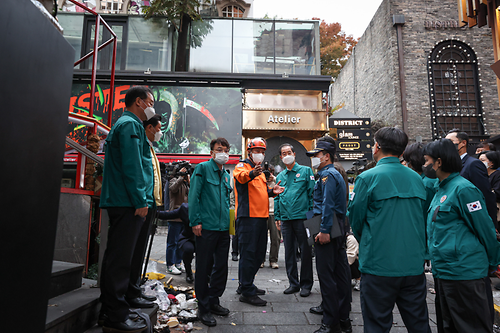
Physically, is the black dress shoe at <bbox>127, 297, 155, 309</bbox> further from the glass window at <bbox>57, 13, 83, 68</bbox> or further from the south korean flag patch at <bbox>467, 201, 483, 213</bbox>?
the glass window at <bbox>57, 13, 83, 68</bbox>

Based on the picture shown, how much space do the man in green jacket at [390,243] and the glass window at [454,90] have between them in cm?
1633

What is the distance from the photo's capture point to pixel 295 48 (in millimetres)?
14172

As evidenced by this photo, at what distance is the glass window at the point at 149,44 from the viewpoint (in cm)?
1371

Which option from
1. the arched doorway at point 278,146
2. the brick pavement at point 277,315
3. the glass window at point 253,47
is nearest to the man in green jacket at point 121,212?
the brick pavement at point 277,315

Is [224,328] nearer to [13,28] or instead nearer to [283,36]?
[13,28]

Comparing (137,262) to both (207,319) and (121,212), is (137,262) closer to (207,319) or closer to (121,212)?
(121,212)

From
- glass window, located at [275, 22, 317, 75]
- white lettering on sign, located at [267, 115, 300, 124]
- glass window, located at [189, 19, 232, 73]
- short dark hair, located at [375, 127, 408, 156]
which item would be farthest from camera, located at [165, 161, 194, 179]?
glass window, located at [275, 22, 317, 75]

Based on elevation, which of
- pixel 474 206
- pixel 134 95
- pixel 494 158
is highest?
pixel 134 95

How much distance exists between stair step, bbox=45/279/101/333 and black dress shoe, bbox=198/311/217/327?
1.10 m

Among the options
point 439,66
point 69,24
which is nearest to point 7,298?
point 69,24

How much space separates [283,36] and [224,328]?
528 inches

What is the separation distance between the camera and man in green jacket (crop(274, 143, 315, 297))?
4.89m

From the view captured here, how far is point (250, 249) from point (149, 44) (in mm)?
12477

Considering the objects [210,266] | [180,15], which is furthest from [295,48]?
[210,266]
